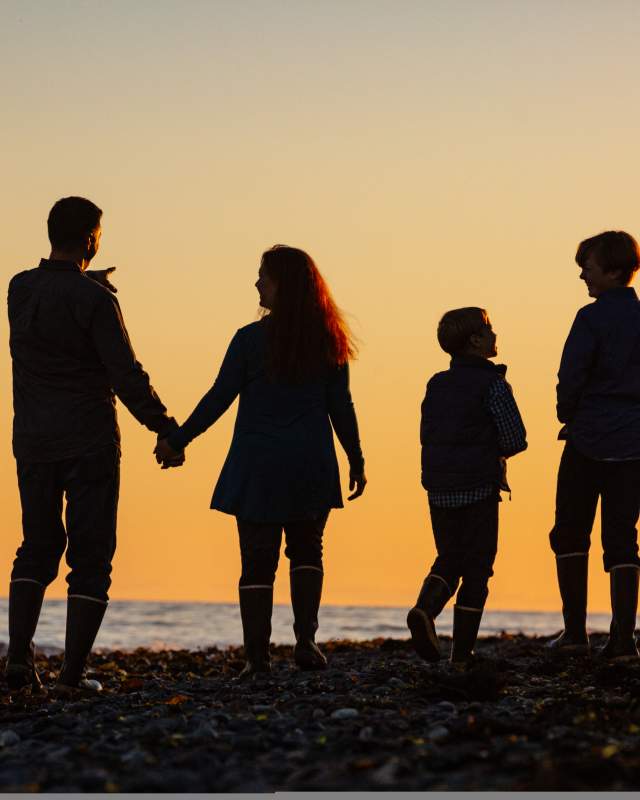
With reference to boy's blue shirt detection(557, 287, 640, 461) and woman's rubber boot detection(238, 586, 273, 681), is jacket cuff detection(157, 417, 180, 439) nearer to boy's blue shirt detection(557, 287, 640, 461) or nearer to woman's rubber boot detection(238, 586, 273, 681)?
woman's rubber boot detection(238, 586, 273, 681)

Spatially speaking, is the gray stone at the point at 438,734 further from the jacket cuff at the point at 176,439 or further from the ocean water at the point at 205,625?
the ocean water at the point at 205,625

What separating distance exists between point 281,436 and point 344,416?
506 mm

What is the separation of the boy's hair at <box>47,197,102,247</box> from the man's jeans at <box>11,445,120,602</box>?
1321mm

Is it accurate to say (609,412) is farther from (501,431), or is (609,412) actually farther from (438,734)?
(438,734)

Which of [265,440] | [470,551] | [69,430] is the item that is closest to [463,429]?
[470,551]

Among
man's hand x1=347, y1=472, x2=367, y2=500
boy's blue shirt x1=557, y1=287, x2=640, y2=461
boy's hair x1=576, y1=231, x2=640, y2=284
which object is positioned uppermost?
boy's hair x1=576, y1=231, x2=640, y2=284

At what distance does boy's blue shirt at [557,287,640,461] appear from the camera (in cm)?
820

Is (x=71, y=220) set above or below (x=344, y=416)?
above

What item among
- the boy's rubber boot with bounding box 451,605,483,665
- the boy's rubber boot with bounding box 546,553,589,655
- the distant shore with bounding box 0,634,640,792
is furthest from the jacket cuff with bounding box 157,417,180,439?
the boy's rubber boot with bounding box 546,553,589,655

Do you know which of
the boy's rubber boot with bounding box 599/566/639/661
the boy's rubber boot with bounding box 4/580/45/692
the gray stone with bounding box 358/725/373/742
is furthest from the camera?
the boy's rubber boot with bounding box 599/566/639/661

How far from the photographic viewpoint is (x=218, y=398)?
26.8ft

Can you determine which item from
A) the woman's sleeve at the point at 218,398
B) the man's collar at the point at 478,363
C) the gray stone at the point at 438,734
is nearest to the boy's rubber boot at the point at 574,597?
the man's collar at the point at 478,363

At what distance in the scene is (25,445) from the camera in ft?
25.0

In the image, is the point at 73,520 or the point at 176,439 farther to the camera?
the point at 176,439
